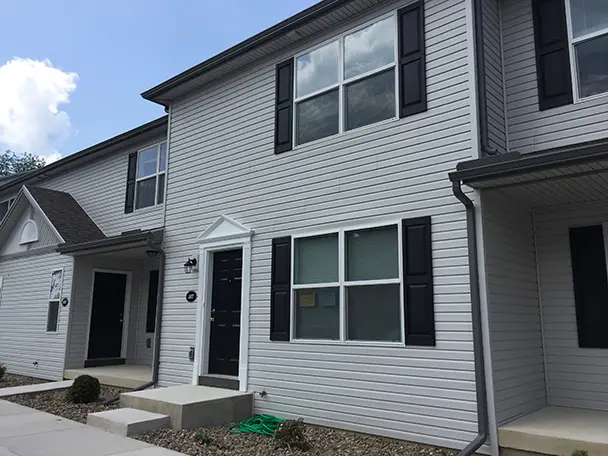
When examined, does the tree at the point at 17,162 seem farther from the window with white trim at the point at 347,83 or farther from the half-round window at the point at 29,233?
the window with white trim at the point at 347,83

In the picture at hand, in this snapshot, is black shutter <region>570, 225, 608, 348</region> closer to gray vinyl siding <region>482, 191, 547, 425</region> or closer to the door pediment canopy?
gray vinyl siding <region>482, 191, 547, 425</region>

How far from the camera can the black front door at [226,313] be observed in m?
7.68

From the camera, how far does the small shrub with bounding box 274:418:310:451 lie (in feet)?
17.8

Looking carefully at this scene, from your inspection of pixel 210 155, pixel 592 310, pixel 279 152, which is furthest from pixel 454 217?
pixel 210 155

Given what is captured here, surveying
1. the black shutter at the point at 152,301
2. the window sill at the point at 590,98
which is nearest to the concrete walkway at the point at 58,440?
the black shutter at the point at 152,301

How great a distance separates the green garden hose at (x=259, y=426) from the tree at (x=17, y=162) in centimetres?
3676

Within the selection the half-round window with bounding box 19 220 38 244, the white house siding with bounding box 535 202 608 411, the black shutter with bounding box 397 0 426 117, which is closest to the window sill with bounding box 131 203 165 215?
the half-round window with bounding box 19 220 38 244

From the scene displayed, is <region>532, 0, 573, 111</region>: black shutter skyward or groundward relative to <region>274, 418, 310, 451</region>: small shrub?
skyward

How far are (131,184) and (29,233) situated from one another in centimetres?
317

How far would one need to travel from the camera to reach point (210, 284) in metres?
8.20

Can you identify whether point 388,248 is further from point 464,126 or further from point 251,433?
point 251,433

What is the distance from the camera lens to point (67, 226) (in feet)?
37.3

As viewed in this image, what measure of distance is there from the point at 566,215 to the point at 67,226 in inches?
390

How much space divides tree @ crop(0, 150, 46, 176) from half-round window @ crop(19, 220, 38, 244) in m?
28.3
